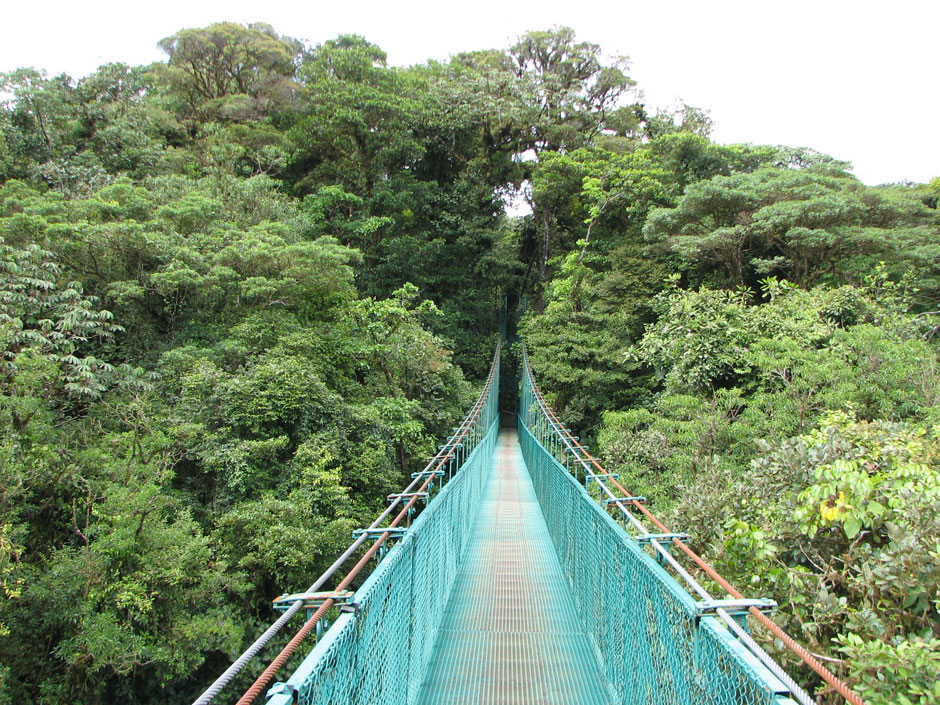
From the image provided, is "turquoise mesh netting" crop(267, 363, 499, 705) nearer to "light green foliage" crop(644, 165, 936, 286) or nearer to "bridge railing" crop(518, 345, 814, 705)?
"bridge railing" crop(518, 345, 814, 705)

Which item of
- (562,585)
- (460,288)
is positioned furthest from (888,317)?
(460,288)

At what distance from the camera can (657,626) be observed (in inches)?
64.3

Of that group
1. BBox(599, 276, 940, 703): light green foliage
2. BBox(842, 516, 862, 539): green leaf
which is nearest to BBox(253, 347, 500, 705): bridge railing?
BBox(599, 276, 940, 703): light green foliage

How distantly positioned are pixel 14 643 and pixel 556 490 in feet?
13.1

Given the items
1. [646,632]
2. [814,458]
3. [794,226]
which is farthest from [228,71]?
[646,632]

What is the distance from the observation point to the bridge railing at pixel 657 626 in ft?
3.76

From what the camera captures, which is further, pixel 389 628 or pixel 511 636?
pixel 511 636

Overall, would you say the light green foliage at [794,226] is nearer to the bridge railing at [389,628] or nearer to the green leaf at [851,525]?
the green leaf at [851,525]

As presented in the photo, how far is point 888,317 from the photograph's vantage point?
21.8ft

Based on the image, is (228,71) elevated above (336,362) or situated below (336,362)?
above

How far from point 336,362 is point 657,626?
22.8 ft

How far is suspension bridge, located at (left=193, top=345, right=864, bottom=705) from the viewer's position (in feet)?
3.91

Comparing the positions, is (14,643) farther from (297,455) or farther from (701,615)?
(701,615)

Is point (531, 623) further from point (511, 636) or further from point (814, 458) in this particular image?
point (814, 458)
